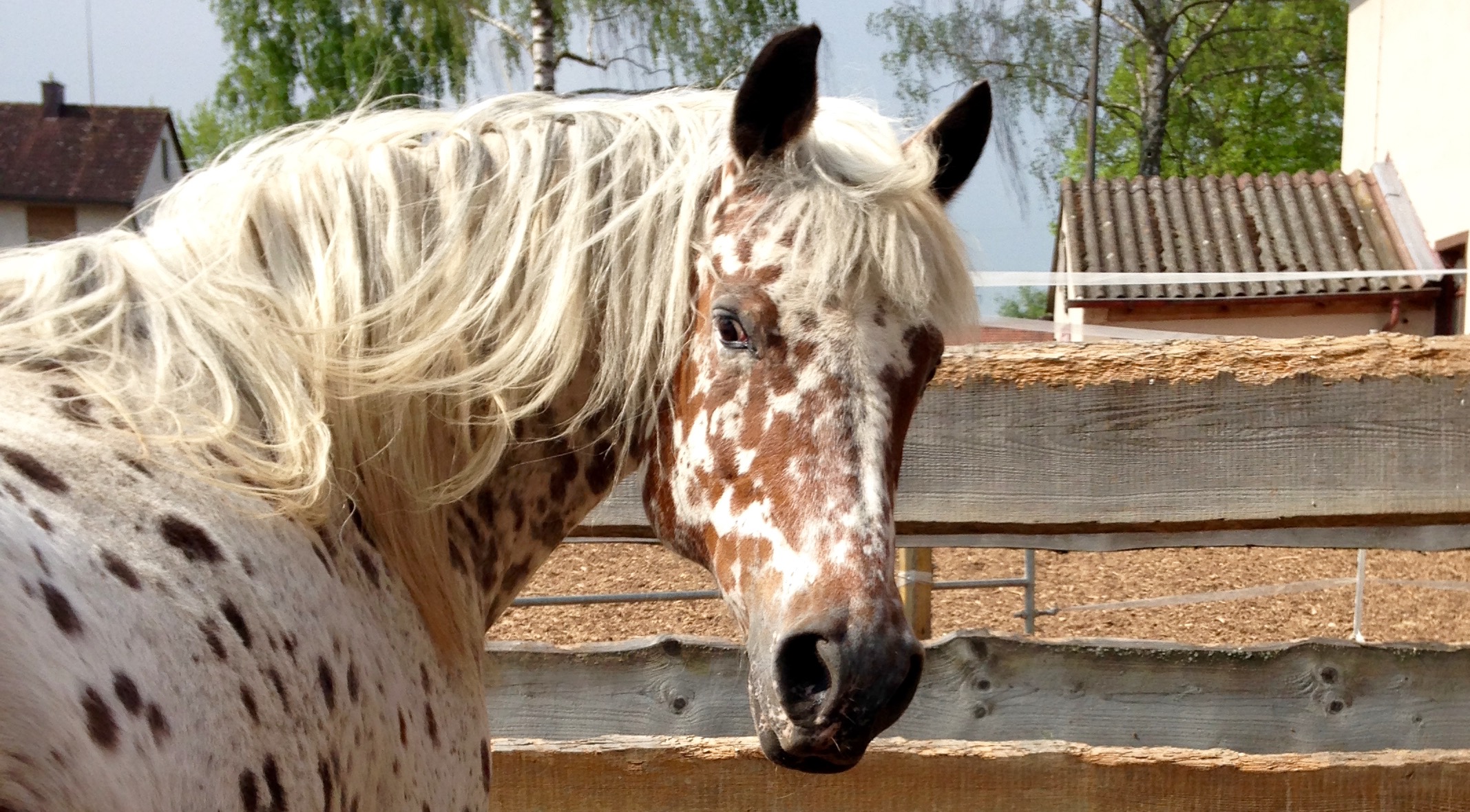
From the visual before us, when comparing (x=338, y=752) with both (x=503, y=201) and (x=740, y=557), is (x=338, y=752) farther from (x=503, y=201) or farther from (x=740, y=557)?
(x=503, y=201)

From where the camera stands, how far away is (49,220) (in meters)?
30.5

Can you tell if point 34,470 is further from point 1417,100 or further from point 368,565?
point 1417,100

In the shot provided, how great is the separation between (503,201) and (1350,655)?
2304 millimetres

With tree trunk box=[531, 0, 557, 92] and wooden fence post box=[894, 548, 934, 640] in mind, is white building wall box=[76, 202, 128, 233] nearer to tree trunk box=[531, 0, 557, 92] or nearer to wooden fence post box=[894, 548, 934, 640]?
tree trunk box=[531, 0, 557, 92]

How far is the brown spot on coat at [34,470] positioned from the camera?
3.82 feet

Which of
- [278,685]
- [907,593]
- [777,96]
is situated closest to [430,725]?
[278,685]

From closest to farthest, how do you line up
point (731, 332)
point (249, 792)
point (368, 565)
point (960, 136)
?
point (249, 792)
point (368, 565)
point (731, 332)
point (960, 136)


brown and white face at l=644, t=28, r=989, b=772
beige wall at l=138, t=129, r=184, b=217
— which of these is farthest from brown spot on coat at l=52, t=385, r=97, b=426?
beige wall at l=138, t=129, r=184, b=217

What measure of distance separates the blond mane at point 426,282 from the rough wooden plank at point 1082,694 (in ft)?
2.93

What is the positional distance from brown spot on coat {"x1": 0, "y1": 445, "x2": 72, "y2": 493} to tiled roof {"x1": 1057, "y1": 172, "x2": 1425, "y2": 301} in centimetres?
1310

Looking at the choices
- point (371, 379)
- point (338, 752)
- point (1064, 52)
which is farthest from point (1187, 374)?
point (1064, 52)

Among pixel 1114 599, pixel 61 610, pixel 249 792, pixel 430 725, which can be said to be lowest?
pixel 1114 599

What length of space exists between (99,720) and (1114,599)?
7981 mm

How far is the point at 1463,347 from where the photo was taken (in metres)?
2.63
